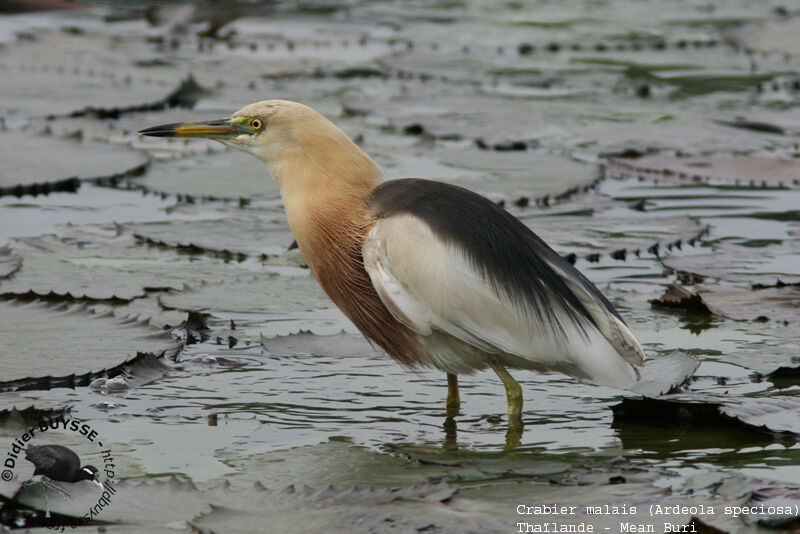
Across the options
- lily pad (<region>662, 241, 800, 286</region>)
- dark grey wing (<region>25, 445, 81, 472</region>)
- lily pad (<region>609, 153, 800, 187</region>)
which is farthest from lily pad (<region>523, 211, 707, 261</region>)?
dark grey wing (<region>25, 445, 81, 472</region>)

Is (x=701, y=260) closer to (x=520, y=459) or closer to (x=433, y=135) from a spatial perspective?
(x=520, y=459)

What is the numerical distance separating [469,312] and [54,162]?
8.47ft

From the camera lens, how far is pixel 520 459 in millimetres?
2609

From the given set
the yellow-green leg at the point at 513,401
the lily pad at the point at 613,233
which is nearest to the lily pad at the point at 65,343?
the yellow-green leg at the point at 513,401

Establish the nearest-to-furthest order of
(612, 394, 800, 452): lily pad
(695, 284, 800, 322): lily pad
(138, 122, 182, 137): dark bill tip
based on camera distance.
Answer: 1. (612, 394, 800, 452): lily pad
2. (138, 122, 182, 137): dark bill tip
3. (695, 284, 800, 322): lily pad

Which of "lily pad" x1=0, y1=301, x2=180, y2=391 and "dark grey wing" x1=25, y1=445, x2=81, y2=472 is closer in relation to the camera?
"dark grey wing" x1=25, y1=445, x2=81, y2=472

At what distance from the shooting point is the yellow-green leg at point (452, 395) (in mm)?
3035

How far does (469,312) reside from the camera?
9.48 feet

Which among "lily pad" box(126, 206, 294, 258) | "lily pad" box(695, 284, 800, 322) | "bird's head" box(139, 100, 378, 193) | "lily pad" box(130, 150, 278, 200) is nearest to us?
"bird's head" box(139, 100, 378, 193)

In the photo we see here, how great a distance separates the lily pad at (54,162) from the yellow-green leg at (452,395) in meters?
2.24

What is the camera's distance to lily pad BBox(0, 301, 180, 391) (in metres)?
2.94

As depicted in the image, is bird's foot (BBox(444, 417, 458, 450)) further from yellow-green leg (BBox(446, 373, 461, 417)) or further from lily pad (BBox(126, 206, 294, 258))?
lily pad (BBox(126, 206, 294, 258))

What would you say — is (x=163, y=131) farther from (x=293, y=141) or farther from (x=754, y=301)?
(x=754, y=301)

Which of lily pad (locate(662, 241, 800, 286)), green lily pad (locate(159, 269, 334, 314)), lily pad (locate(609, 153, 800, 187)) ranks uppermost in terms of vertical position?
lily pad (locate(609, 153, 800, 187))
